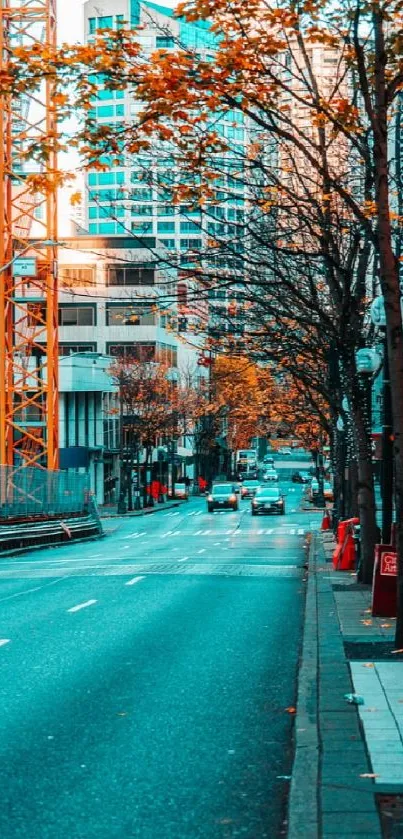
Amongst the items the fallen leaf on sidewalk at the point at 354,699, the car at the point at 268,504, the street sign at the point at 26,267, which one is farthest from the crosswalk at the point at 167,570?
the car at the point at 268,504

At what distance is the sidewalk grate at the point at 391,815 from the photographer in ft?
21.8

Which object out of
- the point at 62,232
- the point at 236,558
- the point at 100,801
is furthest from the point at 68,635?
the point at 62,232

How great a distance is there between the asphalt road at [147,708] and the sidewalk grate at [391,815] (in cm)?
56

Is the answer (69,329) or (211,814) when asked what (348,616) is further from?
(69,329)

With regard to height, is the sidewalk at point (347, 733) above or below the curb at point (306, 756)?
above

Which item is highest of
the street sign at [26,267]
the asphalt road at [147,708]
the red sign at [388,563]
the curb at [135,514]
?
the street sign at [26,267]

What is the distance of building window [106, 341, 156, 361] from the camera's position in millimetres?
96250

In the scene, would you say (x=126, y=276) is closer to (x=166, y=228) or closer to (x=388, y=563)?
(x=166, y=228)

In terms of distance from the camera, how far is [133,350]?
335ft

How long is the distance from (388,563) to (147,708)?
6129 mm

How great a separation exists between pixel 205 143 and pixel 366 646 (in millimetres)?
6387

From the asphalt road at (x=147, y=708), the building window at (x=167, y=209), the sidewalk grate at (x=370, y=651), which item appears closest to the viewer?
the asphalt road at (x=147, y=708)

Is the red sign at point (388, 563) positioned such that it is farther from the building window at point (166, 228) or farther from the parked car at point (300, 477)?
the building window at point (166, 228)

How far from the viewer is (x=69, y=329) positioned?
109438 mm
